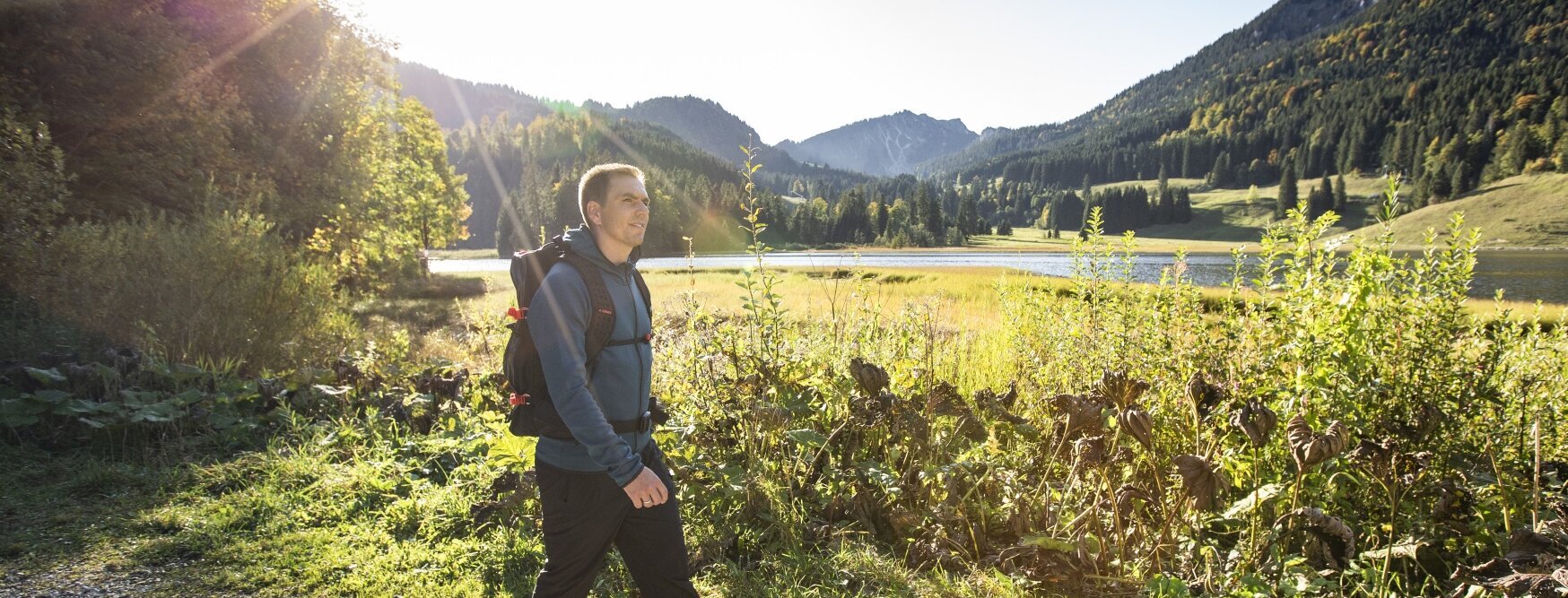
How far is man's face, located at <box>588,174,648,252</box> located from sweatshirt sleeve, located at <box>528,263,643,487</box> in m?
0.30

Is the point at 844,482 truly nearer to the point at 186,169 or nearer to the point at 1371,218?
the point at 186,169

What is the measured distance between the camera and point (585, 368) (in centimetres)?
242

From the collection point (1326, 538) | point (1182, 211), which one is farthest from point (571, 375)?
point (1182, 211)

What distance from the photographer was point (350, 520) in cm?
457

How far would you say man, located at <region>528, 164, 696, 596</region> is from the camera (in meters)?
2.32

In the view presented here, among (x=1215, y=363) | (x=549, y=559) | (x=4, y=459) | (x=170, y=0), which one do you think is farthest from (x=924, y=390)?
(x=170, y=0)

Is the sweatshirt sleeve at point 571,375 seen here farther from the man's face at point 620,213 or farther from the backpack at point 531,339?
the man's face at point 620,213

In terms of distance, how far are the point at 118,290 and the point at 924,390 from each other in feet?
34.3

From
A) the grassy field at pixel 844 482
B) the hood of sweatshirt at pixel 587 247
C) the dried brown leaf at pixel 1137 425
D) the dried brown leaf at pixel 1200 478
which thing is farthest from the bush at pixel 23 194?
the dried brown leaf at pixel 1200 478

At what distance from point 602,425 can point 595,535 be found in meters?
0.56

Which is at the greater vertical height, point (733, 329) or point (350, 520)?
point (733, 329)

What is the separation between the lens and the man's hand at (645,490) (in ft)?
7.68

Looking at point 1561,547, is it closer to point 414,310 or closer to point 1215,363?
point 1215,363

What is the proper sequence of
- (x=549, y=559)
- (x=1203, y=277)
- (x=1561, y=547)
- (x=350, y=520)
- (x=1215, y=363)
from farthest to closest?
(x=1203, y=277), (x=350, y=520), (x=1215, y=363), (x=549, y=559), (x=1561, y=547)
